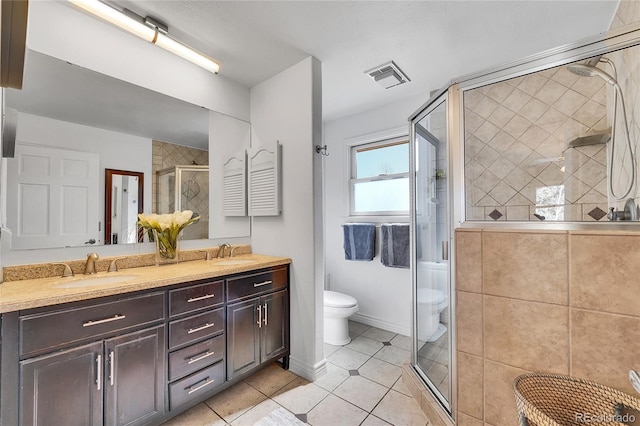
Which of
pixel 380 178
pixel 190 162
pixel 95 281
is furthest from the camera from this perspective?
pixel 380 178

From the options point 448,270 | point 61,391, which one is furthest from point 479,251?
point 61,391

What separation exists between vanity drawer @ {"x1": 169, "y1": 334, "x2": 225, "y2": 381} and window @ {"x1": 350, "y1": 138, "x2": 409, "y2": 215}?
6.53 feet

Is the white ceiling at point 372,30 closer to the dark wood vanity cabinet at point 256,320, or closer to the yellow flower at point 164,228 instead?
the yellow flower at point 164,228

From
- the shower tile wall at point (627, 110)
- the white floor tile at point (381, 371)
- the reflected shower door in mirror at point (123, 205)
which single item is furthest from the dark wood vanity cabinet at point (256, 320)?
the shower tile wall at point (627, 110)

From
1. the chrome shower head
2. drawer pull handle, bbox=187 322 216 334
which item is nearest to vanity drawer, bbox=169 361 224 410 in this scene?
drawer pull handle, bbox=187 322 216 334

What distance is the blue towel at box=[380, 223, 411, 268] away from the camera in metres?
2.61

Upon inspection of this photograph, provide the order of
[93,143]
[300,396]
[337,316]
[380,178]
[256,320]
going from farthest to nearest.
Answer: [380,178] < [337,316] < [256,320] < [300,396] < [93,143]

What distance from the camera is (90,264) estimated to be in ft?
5.04

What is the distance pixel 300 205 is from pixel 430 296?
46.9 inches

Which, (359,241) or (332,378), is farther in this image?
(359,241)

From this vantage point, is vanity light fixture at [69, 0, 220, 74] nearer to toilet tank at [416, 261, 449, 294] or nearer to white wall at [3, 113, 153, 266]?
white wall at [3, 113, 153, 266]

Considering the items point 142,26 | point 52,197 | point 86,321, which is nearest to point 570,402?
point 86,321

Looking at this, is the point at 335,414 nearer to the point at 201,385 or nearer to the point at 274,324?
the point at 274,324

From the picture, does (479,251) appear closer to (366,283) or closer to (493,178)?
(493,178)
